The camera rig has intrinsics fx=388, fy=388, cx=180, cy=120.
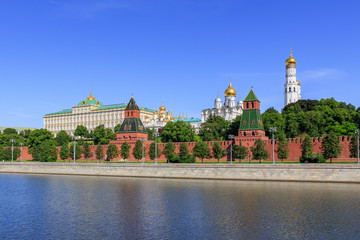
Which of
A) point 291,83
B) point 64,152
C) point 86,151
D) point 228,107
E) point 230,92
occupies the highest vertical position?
point 291,83

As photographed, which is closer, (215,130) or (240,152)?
(240,152)

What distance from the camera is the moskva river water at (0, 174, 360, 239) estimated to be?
64.2ft

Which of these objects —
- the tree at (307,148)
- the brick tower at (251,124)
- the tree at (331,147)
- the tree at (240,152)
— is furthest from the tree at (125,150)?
the tree at (331,147)

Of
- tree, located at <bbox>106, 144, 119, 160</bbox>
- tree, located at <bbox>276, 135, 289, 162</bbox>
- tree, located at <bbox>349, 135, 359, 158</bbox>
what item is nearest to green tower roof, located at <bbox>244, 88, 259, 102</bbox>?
tree, located at <bbox>276, 135, 289, 162</bbox>

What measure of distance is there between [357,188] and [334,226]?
50.6 feet

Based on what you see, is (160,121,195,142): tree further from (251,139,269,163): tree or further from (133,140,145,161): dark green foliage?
(251,139,269,163): tree

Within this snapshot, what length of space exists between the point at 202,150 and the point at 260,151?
8.64 m

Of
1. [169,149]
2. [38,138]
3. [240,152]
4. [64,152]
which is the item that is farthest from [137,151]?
[38,138]

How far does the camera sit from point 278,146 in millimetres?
54250

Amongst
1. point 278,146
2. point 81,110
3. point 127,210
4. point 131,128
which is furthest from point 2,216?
point 81,110

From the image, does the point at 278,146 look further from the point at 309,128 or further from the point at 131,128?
the point at 131,128

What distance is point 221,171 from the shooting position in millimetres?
43812

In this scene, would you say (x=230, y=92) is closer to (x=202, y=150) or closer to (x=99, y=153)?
(x=99, y=153)

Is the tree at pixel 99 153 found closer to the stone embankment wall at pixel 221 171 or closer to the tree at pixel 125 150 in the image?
the tree at pixel 125 150
